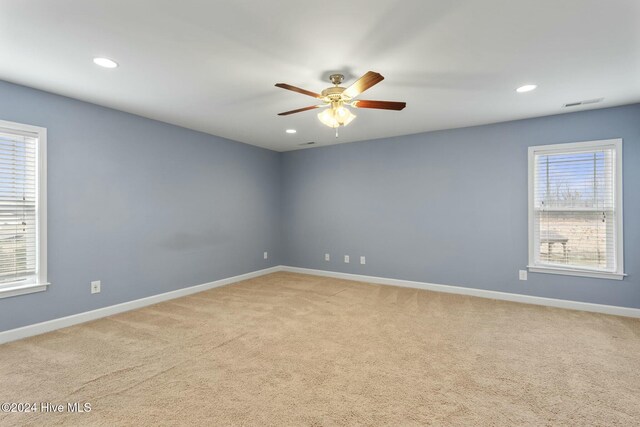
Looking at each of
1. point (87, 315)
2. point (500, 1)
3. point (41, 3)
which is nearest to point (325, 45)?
point (500, 1)

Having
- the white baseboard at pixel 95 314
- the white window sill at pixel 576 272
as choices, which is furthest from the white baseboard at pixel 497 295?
the white baseboard at pixel 95 314

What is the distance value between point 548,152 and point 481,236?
4.40 ft

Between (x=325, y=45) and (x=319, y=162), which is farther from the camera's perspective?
(x=319, y=162)

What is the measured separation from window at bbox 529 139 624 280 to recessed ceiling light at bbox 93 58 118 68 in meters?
4.69

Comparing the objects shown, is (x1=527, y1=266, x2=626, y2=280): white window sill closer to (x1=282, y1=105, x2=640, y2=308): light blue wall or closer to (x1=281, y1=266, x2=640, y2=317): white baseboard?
(x1=282, y1=105, x2=640, y2=308): light blue wall

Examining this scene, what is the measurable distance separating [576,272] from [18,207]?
6143 mm

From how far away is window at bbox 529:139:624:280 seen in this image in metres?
3.61

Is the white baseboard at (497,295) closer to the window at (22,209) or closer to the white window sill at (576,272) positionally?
the white window sill at (576,272)

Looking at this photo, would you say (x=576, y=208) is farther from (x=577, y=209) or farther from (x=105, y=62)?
(x=105, y=62)

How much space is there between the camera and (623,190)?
3527 mm

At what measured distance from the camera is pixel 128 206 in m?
3.78

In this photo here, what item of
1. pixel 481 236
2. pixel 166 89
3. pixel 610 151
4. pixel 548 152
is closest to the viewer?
pixel 166 89

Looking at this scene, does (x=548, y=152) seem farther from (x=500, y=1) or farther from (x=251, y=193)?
(x=251, y=193)

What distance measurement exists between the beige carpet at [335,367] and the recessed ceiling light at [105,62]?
2.42m
